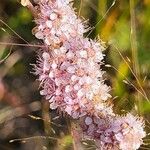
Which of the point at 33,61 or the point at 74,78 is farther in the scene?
the point at 33,61

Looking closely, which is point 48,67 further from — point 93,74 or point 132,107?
point 132,107

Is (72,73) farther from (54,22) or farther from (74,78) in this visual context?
(54,22)

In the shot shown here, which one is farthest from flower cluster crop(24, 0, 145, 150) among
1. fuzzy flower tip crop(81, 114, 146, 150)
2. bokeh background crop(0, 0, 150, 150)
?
bokeh background crop(0, 0, 150, 150)

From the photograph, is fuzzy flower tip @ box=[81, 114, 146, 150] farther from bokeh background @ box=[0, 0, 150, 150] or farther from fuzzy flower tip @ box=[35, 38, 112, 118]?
bokeh background @ box=[0, 0, 150, 150]

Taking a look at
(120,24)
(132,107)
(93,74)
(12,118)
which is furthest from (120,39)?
(93,74)

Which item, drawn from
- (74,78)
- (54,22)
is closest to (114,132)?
(74,78)

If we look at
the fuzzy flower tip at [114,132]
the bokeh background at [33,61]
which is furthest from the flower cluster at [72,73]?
the bokeh background at [33,61]
